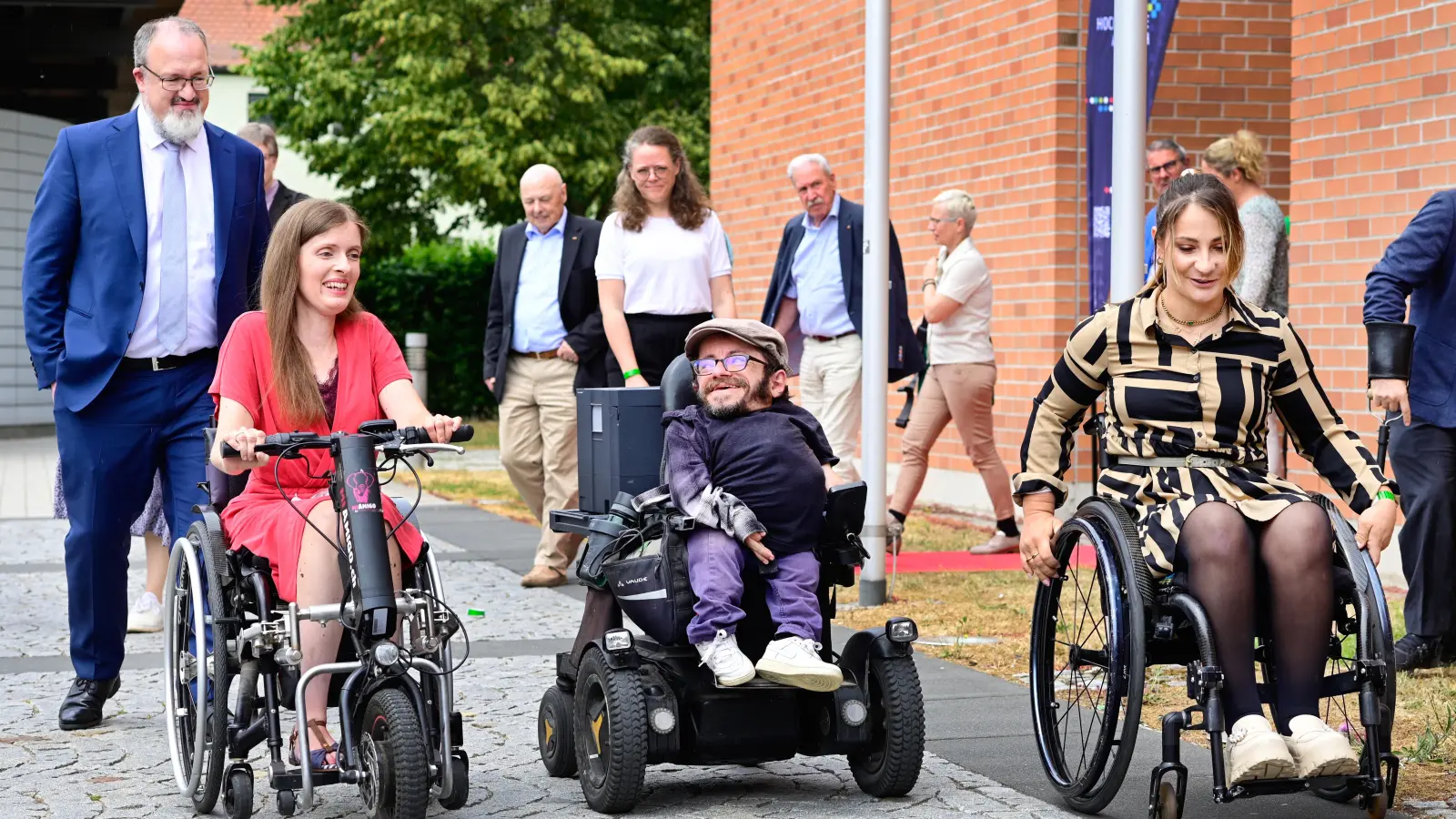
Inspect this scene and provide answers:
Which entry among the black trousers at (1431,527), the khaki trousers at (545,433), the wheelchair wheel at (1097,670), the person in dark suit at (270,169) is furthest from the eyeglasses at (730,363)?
the khaki trousers at (545,433)

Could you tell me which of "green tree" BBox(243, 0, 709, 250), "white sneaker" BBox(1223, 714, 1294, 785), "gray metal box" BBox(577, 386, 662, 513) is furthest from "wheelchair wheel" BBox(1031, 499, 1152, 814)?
"green tree" BBox(243, 0, 709, 250)

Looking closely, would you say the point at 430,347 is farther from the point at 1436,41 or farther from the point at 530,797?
the point at 530,797

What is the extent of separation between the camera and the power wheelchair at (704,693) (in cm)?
453

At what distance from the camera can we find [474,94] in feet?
109

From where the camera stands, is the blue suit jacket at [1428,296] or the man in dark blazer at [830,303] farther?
the man in dark blazer at [830,303]

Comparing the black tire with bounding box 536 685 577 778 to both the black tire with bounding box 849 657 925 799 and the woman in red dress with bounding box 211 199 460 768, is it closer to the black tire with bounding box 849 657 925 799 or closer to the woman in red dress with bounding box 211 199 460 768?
the woman in red dress with bounding box 211 199 460 768

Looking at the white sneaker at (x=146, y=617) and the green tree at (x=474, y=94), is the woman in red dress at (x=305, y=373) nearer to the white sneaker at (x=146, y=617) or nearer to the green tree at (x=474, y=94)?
the white sneaker at (x=146, y=617)

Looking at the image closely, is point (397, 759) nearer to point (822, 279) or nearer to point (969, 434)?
point (822, 279)

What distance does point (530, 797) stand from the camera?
15.7 ft

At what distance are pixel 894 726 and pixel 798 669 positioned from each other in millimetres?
313

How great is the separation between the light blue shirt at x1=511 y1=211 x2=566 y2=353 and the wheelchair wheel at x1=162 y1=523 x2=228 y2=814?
426 centimetres

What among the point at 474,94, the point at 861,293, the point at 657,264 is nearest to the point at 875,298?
the point at 861,293

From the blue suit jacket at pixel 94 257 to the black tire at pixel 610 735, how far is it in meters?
1.69

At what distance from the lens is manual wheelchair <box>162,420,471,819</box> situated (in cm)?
419
